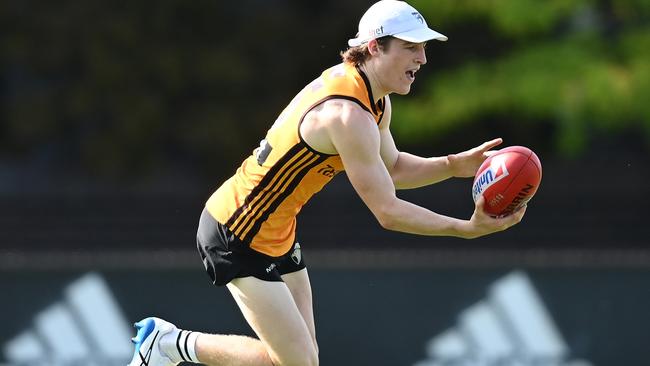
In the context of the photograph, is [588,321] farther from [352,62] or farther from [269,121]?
[269,121]

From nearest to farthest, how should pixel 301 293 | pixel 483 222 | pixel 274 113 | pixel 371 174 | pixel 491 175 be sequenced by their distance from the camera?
pixel 483 222, pixel 371 174, pixel 491 175, pixel 301 293, pixel 274 113

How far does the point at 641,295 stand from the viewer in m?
9.00

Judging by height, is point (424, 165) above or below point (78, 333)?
below

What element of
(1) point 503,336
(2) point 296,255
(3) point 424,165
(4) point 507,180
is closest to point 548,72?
(1) point 503,336

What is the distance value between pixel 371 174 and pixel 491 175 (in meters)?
0.56

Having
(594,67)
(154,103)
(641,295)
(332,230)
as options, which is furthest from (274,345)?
(154,103)

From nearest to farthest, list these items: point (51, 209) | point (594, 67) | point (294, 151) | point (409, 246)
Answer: point (294, 151) → point (594, 67) → point (409, 246) → point (51, 209)

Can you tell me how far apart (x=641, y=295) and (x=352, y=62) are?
3.68m

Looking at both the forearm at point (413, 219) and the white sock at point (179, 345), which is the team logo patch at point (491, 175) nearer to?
the forearm at point (413, 219)

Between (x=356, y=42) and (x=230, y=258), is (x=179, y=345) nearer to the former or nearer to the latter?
(x=230, y=258)

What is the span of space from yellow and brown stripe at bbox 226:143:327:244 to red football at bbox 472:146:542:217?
747 millimetres

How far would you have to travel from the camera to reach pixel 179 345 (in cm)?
664

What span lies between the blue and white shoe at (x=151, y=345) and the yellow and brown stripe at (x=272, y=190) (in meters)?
0.76

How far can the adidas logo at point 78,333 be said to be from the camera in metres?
9.07
